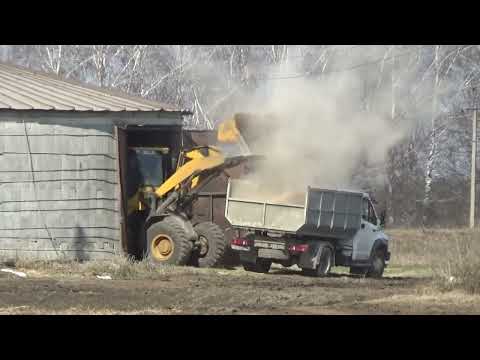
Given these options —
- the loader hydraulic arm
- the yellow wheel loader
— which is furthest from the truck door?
the loader hydraulic arm

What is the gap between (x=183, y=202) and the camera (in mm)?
29844

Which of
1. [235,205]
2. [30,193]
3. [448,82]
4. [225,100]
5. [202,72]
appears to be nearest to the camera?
[235,205]

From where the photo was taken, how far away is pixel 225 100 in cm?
4909

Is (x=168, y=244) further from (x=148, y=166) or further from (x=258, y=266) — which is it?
(x=148, y=166)

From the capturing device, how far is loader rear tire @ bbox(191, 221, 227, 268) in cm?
2853

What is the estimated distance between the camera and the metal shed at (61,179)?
29.5 meters

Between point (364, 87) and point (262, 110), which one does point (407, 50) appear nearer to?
point (364, 87)

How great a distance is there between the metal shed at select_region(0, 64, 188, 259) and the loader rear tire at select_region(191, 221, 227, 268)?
2371 millimetres

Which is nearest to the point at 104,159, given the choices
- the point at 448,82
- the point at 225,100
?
the point at 448,82

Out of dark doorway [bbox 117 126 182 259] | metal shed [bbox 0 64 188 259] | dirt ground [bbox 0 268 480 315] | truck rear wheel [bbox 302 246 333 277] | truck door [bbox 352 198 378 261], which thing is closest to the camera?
dirt ground [bbox 0 268 480 315]

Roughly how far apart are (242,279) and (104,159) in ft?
22.5

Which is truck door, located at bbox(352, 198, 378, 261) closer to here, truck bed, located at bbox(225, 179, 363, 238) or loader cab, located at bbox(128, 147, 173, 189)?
truck bed, located at bbox(225, 179, 363, 238)

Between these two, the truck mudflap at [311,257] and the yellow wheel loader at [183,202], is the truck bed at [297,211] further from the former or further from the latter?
the yellow wheel loader at [183,202]

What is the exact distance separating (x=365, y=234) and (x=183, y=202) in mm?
5366
